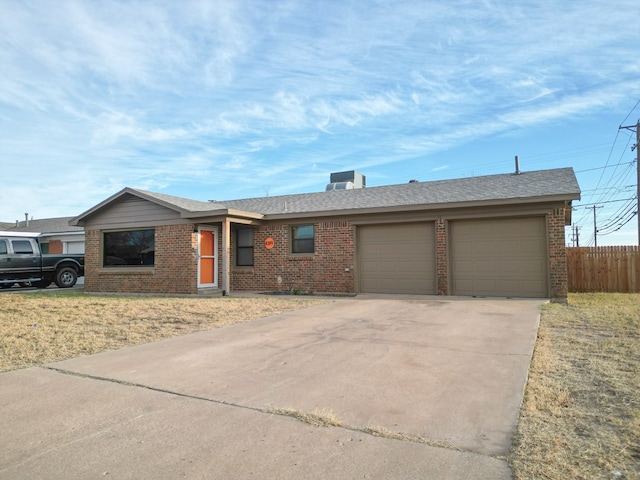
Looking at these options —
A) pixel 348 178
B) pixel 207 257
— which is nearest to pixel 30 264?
pixel 207 257

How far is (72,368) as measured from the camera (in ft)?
17.2

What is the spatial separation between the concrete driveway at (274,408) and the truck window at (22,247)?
1219cm

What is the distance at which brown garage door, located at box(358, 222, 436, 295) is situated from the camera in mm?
12797

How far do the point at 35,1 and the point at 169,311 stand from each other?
23.3 ft

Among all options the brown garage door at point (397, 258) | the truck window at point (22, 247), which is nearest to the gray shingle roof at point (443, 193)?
the brown garage door at point (397, 258)

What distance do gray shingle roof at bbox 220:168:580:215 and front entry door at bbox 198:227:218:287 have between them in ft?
6.53

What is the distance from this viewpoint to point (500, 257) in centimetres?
1191

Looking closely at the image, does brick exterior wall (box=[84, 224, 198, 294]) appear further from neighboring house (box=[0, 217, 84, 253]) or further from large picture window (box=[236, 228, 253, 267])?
neighboring house (box=[0, 217, 84, 253])

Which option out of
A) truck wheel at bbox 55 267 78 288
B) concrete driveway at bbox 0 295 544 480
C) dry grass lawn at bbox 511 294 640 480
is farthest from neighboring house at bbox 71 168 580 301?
concrete driveway at bbox 0 295 544 480

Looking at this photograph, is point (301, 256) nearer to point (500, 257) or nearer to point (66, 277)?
point (500, 257)

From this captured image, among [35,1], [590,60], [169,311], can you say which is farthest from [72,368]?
[590,60]

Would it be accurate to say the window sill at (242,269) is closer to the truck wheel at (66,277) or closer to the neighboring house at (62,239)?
the truck wheel at (66,277)

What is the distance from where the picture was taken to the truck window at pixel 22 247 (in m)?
15.5

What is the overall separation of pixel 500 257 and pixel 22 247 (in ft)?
52.6
